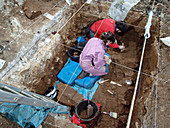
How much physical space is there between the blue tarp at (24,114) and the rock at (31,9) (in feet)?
9.99

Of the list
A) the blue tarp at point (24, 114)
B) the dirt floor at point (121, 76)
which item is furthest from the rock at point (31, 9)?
the blue tarp at point (24, 114)

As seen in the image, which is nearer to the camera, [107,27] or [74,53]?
[107,27]

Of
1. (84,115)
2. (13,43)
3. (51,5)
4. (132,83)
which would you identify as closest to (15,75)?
(13,43)

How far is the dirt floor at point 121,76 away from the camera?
335 centimetres

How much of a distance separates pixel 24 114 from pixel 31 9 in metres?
3.57

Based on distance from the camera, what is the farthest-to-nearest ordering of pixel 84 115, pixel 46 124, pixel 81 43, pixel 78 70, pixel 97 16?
pixel 97 16
pixel 81 43
pixel 78 70
pixel 84 115
pixel 46 124

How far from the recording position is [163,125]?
268 cm

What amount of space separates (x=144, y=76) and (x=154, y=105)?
92cm

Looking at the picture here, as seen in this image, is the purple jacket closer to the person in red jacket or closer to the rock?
the person in red jacket

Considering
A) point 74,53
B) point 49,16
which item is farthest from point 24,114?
point 49,16

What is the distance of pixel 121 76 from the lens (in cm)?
407

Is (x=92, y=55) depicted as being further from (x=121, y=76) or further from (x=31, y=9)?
(x=31, y=9)

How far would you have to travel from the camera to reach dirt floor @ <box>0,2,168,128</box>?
3349 millimetres

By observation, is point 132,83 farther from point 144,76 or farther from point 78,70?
point 78,70
